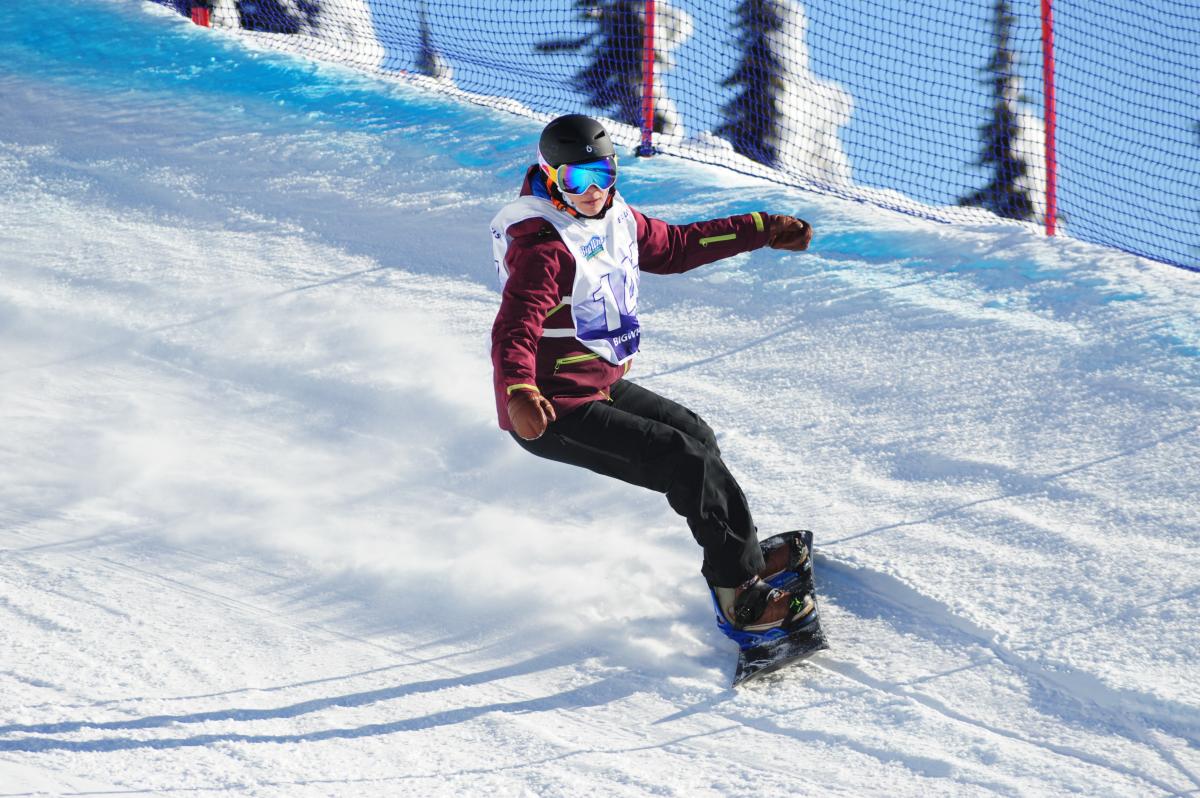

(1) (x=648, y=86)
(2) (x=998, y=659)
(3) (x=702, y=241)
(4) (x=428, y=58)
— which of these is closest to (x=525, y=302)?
(3) (x=702, y=241)

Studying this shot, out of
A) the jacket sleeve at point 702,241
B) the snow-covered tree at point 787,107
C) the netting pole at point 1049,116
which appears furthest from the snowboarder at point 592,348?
the snow-covered tree at point 787,107

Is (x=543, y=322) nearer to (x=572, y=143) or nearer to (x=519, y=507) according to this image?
(x=572, y=143)

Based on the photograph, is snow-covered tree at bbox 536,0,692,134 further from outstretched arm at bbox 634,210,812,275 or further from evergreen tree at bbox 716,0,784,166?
outstretched arm at bbox 634,210,812,275

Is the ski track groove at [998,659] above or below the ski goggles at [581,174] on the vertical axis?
below

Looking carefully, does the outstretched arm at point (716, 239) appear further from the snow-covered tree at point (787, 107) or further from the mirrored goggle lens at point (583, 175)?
the snow-covered tree at point (787, 107)

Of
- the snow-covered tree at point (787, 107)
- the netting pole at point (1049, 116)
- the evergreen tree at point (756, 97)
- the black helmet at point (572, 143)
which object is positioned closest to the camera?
the black helmet at point (572, 143)

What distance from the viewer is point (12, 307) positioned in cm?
612

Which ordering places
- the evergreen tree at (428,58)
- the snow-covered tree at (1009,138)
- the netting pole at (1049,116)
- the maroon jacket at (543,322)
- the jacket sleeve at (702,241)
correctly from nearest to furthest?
the maroon jacket at (543,322) < the jacket sleeve at (702,241) < the netting pole at (1049,116) < the snow-covered tree at (1009,138) < the evergreen tree at (428,58)

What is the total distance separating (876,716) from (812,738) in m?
0.22

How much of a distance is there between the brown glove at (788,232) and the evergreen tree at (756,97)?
13.5 ft

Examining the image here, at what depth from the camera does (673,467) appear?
3.81 metres

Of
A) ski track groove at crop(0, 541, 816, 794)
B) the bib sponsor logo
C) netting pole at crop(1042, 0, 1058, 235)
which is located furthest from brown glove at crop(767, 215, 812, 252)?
netting pole at crop(1042, 0, 1058, 235)

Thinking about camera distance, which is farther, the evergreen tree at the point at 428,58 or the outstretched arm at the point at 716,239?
the evergreen tree at the point at 428,58

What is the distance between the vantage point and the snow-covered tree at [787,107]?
26.5 feet
